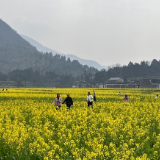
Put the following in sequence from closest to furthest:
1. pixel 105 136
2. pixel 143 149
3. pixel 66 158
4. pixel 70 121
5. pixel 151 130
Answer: pixel 66 158 → pixel 143 149 → pixel 105 136 → pixel 151 130 → pixel 70 121

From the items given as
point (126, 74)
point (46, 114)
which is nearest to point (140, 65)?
point (126, 74)

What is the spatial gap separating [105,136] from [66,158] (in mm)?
3807

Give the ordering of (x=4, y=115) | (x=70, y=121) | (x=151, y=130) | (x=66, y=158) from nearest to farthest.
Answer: (x=66, y=158) → (x=151, y=130) → (x=70, y=121) → (x=4, y=115)

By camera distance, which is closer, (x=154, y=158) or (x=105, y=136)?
(x=154, y=158)

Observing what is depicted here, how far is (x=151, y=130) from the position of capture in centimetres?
1451

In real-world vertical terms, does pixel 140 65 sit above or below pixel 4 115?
above

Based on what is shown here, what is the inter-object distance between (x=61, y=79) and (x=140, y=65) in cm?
4293

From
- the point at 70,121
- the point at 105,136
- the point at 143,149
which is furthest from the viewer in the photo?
the point at 70,121

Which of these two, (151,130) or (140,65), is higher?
(140,65)

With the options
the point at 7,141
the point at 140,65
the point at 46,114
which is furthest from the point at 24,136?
the point at 140,65

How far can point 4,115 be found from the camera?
19.0 meters

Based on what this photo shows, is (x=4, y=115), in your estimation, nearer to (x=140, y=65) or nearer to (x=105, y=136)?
(x=105, y=136)


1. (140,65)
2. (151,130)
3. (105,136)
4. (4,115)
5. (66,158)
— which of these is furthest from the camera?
(140,65)

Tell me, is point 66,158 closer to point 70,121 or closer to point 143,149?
point 143,149
